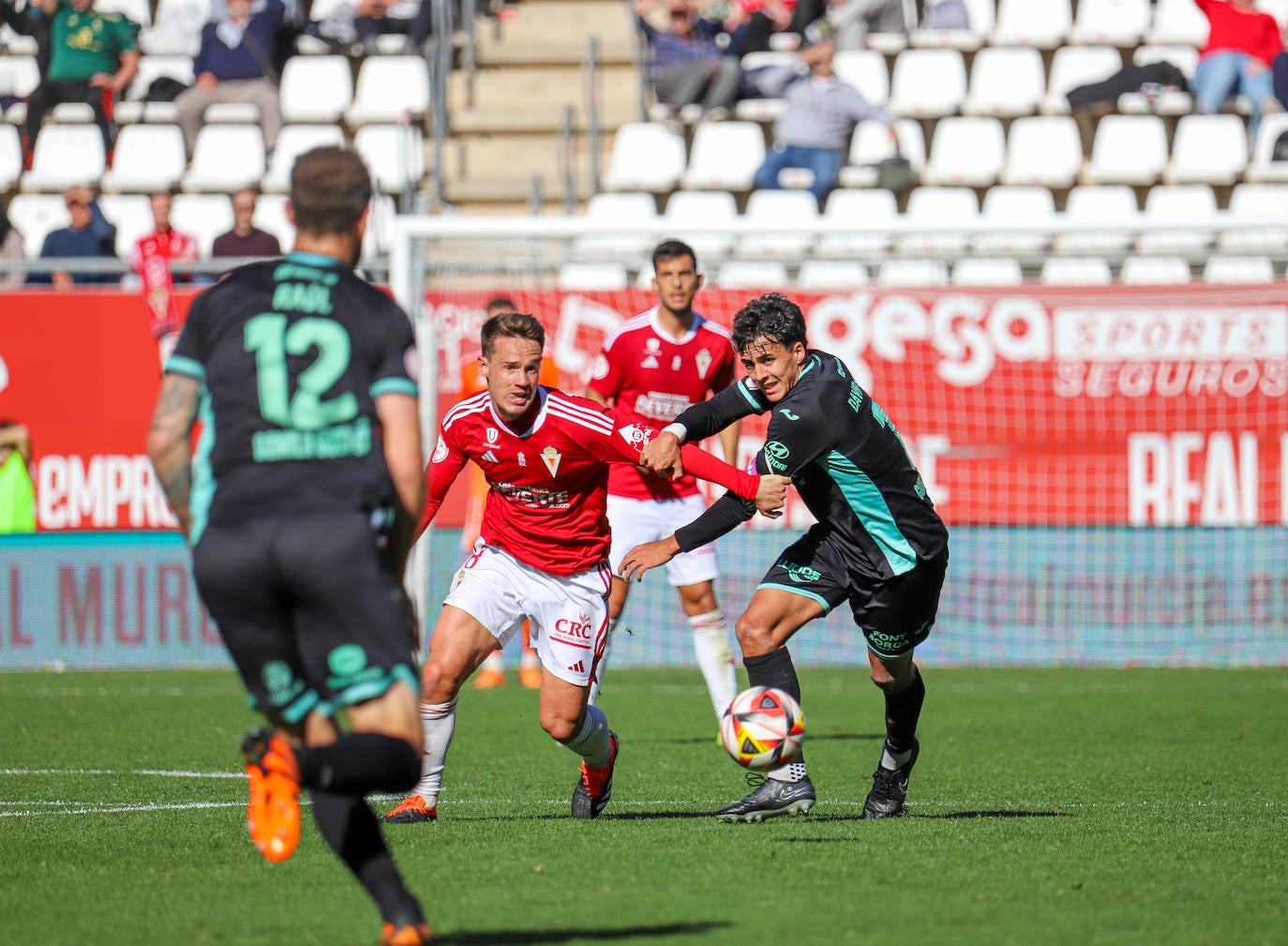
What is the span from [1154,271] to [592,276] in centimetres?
572

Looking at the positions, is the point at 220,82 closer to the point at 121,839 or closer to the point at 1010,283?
the point at 1010,283

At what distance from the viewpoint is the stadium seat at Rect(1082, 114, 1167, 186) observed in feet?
60.5

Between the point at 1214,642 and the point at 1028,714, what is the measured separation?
4.36 meters

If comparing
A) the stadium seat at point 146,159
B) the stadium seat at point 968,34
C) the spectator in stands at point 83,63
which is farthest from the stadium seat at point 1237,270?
the spectator in stands at point 83,63

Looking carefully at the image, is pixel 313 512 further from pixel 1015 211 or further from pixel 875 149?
pixel 875 149

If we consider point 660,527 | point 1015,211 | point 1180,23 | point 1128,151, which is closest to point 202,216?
point 1015,211

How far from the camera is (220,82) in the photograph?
20312 millimetres

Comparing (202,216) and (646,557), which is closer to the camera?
(646,557)

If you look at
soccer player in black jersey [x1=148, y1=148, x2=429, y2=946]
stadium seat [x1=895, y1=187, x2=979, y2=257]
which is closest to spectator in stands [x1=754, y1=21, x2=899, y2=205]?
stadium seat [x1=895, y1=187, x2=979, y2=257]

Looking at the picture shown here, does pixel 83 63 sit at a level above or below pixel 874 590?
above

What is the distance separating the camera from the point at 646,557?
6.94 metres

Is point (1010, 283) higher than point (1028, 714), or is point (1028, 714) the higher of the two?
point (1010, 283)

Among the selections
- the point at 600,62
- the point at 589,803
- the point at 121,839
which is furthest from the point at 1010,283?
the point at 121,839

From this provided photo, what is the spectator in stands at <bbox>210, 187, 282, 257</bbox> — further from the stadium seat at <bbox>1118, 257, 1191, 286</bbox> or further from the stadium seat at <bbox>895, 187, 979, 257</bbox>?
the stadium seat at <bbox>1118, 257, 1191, 286</bbox>
